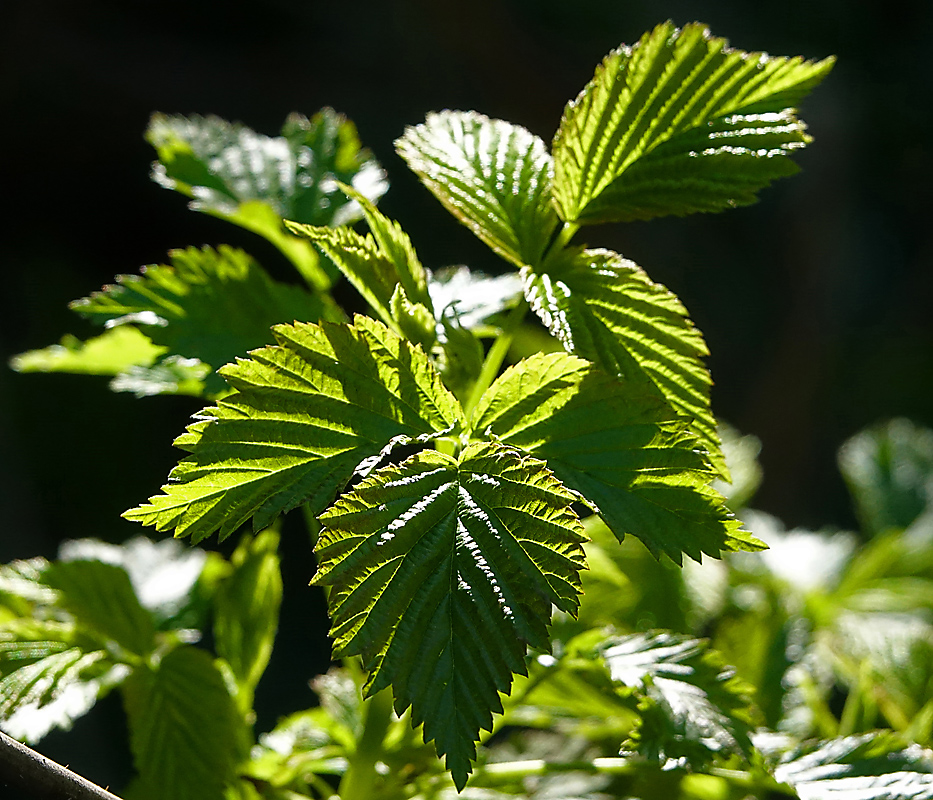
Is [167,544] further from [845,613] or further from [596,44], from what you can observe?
[596,44]

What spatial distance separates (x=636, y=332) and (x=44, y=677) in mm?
404

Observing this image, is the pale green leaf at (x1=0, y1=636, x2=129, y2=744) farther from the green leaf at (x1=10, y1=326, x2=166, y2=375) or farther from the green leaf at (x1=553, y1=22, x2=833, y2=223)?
the green leaf at (x1=553, y1=22, x2=833, y2=223)

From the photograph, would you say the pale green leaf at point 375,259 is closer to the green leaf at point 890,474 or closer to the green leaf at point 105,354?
the green leaf at point 105,354

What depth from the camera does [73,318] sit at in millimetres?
1966

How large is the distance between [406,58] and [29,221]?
4.19 ft

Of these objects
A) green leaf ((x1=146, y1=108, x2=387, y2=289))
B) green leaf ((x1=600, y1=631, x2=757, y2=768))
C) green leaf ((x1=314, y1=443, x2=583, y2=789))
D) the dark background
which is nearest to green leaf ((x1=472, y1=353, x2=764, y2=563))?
green leaf ((x1=314, y1=443, x2=583, y2=789))

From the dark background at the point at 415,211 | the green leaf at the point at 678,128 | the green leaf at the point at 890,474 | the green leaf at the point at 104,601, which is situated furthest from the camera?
the dark background at the point at 415,211

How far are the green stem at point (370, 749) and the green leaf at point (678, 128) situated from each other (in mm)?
330

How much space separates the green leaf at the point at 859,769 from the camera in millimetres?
527

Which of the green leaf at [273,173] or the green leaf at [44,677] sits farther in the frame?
the green leaf at [273,173]

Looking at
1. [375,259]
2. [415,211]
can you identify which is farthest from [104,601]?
[415,211]

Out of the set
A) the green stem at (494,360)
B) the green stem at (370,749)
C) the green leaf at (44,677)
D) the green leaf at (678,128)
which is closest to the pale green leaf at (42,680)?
the green leaf at (44,677)

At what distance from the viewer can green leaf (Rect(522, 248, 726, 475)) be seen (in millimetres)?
485

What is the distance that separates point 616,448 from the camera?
445 mm
